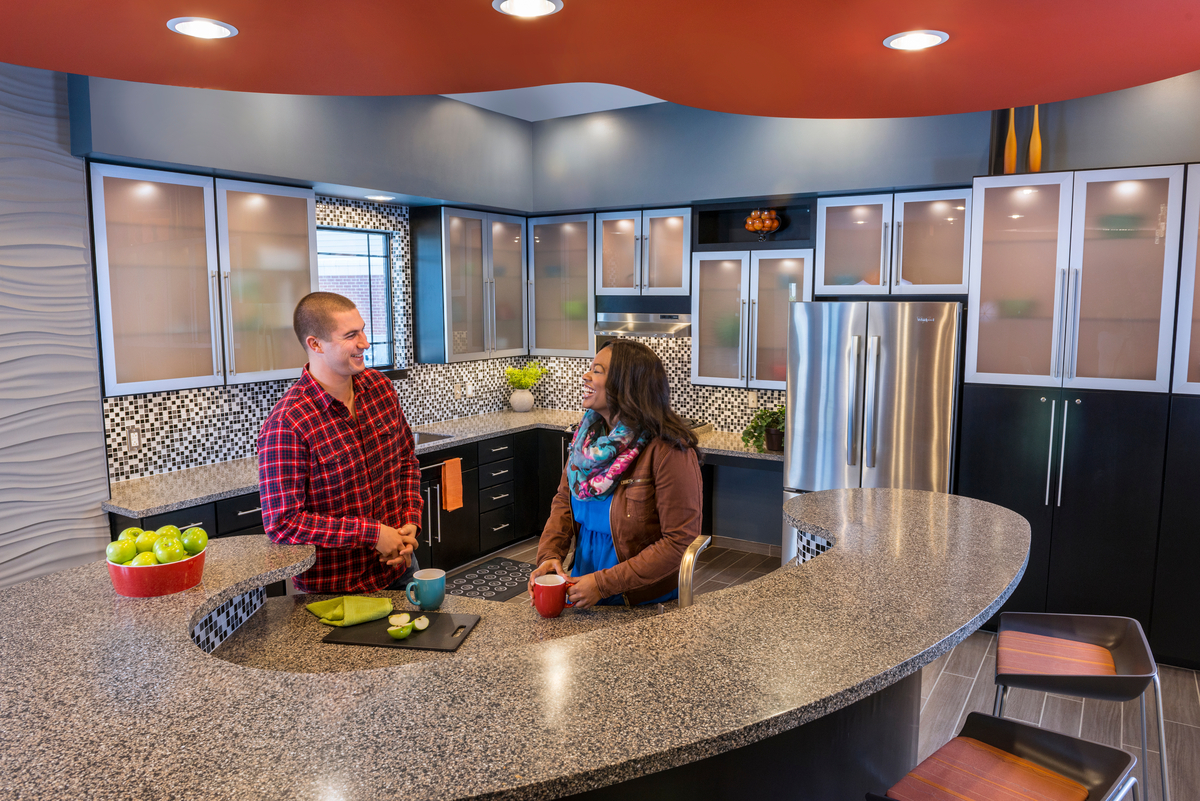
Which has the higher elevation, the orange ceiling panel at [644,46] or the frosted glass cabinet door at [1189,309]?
the orange ceiling panel at [644,46]

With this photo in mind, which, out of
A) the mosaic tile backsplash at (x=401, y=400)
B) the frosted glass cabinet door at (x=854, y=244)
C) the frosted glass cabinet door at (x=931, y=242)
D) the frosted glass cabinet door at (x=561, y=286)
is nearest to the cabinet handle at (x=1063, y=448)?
the frosted glass cabinet door at (x=931, y=242)

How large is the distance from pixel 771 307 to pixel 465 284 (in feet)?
6.56

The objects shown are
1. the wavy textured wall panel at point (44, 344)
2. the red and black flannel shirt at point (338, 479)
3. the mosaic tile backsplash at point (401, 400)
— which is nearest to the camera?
the red and black flannel shirt at point (338, 479)

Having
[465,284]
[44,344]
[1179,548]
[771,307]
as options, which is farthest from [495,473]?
[1179,548]

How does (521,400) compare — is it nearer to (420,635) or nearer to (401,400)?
(401,400)

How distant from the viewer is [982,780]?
1613mm

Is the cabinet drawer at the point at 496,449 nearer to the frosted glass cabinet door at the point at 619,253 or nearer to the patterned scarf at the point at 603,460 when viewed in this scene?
the frosted glass cabinet door at the point at 619,253

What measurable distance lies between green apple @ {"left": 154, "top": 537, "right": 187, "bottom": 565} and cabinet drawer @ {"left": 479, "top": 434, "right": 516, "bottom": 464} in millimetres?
3184

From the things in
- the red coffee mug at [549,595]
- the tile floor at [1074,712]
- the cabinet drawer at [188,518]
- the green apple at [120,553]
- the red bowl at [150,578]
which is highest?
the green apple at [120,553]

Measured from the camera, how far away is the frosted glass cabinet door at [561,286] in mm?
5445

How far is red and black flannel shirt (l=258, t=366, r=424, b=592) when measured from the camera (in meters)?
2.09

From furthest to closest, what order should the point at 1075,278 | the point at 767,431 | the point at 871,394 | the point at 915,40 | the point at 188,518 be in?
1. the point at 767,431
2. the point at 871,394
3. the point at 1075,278
4. the point at 188,518
5. the point at 915,40

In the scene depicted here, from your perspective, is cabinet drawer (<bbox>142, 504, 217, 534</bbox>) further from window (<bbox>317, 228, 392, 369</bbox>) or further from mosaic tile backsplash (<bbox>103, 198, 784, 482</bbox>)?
window (<bbox>317, 228, 392, 369</bbox>)

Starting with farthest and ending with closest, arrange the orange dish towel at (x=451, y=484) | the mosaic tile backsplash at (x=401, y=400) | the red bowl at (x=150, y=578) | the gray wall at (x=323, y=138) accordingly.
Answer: the orange dish towel at (x=451, y=484) → the mosaic tile backsplash at (x=401, y=400) → the gray wall at (x=323, y=138) → the red bowl at (x=150, y=578)
